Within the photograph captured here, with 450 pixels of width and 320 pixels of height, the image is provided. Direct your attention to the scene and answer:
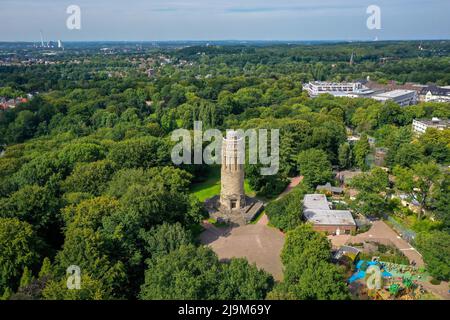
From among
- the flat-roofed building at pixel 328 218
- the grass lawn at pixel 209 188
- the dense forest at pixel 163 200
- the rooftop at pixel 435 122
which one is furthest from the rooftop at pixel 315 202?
the rooftop at pixel 435 122

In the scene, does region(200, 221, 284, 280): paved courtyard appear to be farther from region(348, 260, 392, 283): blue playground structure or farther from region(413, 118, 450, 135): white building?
region(413, 118, 450, 135): white building

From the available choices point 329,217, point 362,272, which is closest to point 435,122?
point 329,217

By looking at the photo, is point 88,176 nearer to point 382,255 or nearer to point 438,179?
point 382,255

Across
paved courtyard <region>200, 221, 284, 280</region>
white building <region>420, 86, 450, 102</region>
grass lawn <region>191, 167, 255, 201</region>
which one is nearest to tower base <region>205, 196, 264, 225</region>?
paved courtyard <region>200, 221, 284, 280</region>

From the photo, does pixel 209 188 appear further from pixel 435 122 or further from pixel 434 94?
pixel 434 94

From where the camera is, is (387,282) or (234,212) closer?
(387,282)
